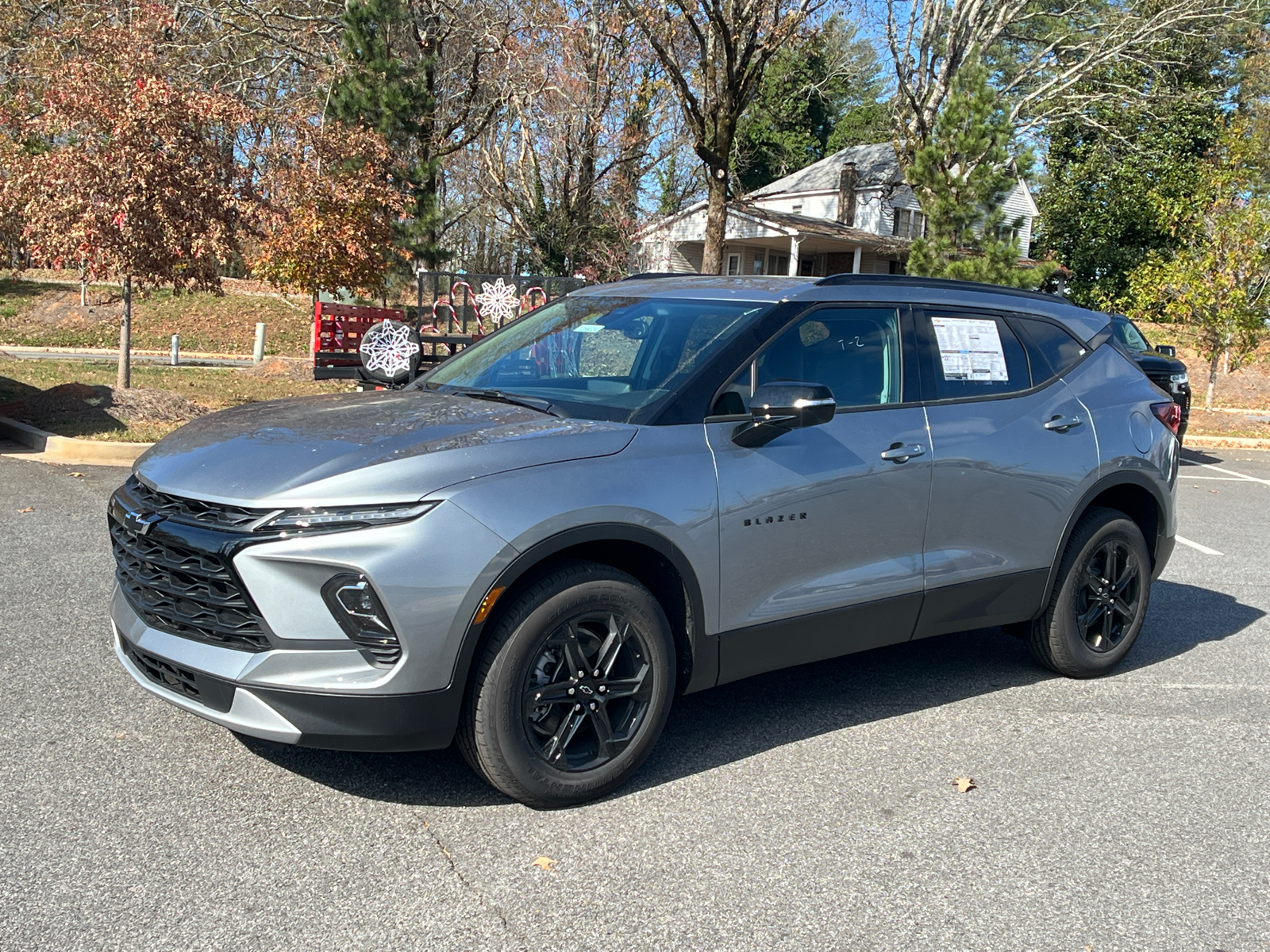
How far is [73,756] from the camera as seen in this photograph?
4066 millimetres

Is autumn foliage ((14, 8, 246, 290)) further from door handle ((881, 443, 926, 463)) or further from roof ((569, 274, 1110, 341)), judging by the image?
door handle ((881, 443, 926, 463))

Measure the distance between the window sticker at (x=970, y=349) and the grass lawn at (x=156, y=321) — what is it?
24.3 meters

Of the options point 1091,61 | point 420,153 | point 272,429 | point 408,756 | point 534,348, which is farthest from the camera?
point 1091,61

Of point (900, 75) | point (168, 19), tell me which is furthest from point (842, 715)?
point (900, 75)

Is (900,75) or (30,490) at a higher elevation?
(900,75)

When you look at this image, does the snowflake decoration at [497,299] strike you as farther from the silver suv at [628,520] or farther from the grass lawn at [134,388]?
the silver suv at [628,520]

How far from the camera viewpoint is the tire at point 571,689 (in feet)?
11.8

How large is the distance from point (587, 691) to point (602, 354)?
4.92ft

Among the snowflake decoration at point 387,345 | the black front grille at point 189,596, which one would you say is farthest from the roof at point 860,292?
the snowflake decoration at point 387,345

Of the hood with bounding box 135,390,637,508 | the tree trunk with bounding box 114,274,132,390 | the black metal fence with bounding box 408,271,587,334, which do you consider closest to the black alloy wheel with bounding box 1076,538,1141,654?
the hood with bounding box 135,390,637,508

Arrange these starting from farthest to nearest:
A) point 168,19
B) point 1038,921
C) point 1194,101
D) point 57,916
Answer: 1. point 1194,101
2. point 168,19
3. point 1038,921
4. point 57,916

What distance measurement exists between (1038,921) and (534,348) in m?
2.94

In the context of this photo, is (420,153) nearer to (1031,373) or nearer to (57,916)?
(1031,373)

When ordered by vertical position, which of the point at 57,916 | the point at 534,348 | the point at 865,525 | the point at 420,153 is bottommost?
the point at 57,916
